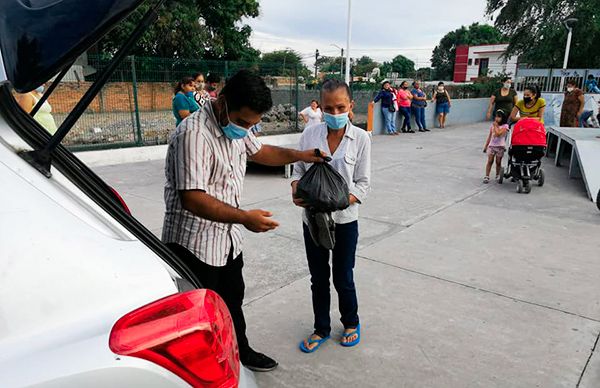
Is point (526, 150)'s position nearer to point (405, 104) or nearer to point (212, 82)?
point (212, 82)

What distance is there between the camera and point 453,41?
91312 mm

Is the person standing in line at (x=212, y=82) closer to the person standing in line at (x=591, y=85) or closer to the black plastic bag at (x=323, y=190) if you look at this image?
the black plastic bag at (x=323, y=190)

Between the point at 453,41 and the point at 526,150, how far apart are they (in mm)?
94018

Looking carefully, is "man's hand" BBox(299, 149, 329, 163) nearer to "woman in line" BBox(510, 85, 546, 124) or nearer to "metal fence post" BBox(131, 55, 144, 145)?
"woman in line" BBox(510, 85, 546, 124)

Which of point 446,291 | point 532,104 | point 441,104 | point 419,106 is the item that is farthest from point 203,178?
point 441,104

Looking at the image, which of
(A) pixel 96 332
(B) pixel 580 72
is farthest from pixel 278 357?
(B) pixel 580 72

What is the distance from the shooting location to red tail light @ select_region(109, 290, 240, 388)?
0.96 meters

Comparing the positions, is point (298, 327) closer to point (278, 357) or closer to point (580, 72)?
point (278, 357)

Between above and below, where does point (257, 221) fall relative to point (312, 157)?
below

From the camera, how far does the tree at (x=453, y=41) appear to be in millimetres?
84500

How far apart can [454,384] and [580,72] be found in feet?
57.2

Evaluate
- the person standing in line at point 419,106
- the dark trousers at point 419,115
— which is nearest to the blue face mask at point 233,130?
the person standing in line at point 419,106

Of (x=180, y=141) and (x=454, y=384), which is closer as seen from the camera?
(x=180, y=141)

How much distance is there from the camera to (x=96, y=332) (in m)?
0.94
